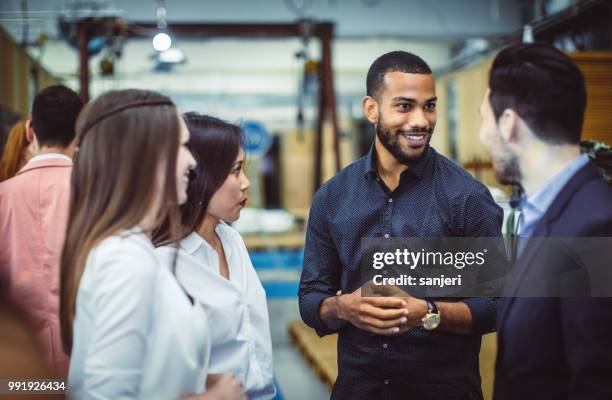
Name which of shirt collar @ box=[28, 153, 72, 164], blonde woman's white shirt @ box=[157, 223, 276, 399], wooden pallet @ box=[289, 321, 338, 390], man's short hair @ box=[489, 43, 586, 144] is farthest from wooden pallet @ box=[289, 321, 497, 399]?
shirt collar @ box=[28, 153, 72, 164]

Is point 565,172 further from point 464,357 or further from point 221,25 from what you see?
point 221,25

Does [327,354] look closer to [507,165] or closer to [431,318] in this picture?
[431,318]

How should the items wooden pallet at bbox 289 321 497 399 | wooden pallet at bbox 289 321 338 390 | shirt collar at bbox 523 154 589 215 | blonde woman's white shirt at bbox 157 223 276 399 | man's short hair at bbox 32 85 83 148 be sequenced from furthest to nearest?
wooden pallet at bbox 289 321 338 390, wooden pallet at bbox 289 321 497 399, man's short hair at bbox 32 85 83 148, blonde woman's white shirt at bbox 157 223 276 399, shirt collar at bbox 523 154 589 215

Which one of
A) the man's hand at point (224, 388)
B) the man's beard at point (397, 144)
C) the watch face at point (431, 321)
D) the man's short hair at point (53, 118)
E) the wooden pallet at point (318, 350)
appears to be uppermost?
the man's short hair at point (53, 118)

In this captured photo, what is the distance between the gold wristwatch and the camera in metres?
1.72

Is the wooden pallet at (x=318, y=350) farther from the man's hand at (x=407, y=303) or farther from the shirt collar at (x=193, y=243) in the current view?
the shirt collar at (x=193, y=243)

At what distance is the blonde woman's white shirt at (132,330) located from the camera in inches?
44.0

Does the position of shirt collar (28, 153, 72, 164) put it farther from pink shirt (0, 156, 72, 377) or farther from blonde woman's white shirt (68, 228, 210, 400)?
blonde woman's white shirt (68, 228, 210, 400)

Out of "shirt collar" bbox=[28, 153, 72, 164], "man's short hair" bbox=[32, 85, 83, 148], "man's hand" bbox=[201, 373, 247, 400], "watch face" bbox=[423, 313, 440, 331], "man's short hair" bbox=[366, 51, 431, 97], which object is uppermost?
"man's short hair" bbox=[366, 51, 431, 97]

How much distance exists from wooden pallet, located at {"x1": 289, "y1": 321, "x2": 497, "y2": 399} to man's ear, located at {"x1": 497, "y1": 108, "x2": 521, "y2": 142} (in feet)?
4.66

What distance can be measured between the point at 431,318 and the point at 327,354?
2600mm

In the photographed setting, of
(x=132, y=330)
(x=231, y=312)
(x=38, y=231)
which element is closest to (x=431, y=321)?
(x=231, y=312)

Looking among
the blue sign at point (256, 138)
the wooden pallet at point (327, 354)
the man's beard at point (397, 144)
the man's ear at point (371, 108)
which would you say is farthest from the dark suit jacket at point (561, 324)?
the blue sign at point (256, 138)

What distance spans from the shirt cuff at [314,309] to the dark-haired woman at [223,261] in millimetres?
296
